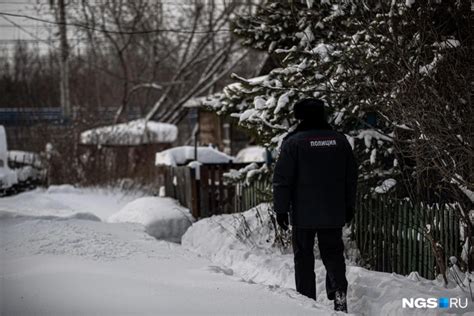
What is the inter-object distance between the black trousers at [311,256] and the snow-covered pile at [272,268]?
38 cm

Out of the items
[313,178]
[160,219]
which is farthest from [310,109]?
[160,219]

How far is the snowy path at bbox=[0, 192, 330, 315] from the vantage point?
4297mm

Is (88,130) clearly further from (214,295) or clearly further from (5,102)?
(214,295)

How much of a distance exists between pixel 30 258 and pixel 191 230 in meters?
3.55

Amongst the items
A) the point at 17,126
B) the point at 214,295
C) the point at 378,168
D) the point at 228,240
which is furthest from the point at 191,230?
the point at 17,126

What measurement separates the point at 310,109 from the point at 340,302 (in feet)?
5.39

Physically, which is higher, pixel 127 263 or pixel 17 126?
pixel 17 126

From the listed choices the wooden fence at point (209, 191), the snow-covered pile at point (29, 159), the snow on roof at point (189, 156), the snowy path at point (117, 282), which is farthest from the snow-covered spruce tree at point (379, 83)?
the snow-covered pile at point (29, 159)

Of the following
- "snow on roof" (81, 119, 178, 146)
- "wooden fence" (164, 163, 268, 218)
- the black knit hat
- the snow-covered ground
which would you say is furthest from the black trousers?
"snow on roof" (81, 119, 178, 146)

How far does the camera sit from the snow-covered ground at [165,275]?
172 inches

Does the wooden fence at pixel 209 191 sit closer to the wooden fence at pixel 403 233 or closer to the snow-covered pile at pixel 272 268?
the snow-covered pile at pixel 272 268

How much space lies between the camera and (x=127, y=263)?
20.2 ft

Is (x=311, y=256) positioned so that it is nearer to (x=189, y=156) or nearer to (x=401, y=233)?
(x=401, y=233)

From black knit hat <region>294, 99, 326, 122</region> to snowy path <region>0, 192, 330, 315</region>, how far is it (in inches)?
58.7
